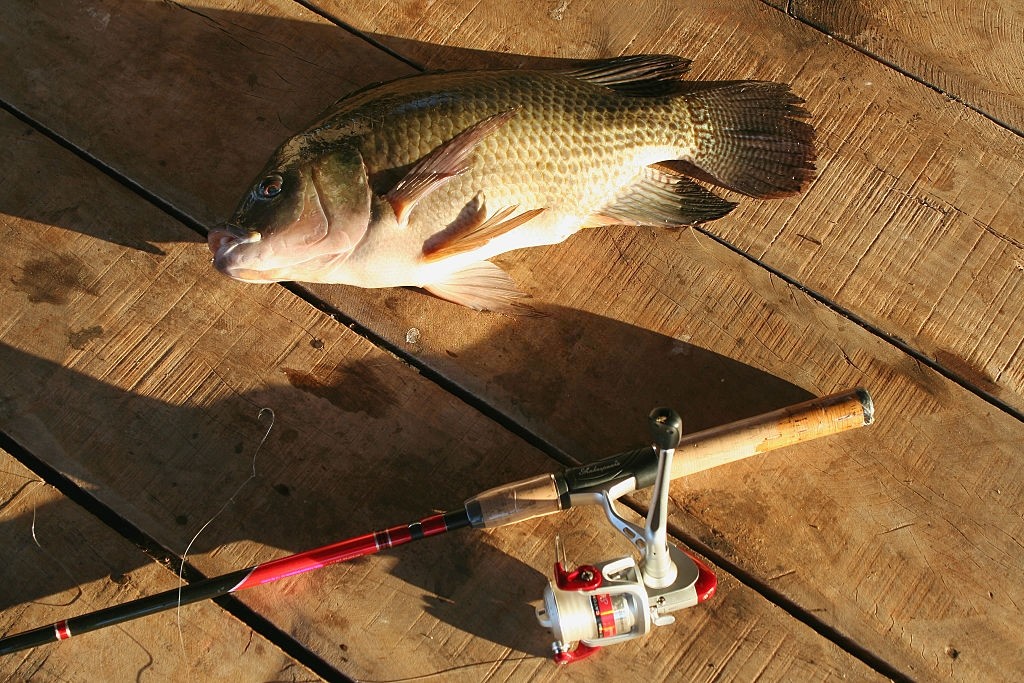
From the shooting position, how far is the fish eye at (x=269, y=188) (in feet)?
7.09

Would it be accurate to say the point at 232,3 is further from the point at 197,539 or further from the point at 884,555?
the point at 884,555

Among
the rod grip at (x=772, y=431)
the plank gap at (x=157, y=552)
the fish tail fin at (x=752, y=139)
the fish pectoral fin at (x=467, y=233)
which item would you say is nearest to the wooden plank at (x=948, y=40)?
the fish tail fin at (x=752, y=139)

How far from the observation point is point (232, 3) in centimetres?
266

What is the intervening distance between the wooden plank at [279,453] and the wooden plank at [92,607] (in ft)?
0.05

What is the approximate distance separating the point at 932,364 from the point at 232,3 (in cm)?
247

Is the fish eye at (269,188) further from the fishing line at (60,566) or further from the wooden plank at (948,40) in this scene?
the wooden plank at (948,40)

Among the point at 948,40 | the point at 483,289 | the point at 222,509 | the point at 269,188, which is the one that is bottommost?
the point at 222,509

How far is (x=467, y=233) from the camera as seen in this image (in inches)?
87.0

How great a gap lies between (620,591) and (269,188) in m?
1.38

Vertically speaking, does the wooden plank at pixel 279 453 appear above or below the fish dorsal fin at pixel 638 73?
below

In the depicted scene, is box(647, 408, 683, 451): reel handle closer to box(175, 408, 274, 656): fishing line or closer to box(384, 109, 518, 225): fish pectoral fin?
box(384, 109, 518, 225): fish pectoral fin

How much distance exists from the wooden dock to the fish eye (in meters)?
0.36

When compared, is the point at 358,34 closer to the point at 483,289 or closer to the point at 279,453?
the point at 483,289

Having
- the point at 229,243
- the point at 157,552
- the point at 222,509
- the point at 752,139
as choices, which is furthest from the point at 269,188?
the point at 752,139
